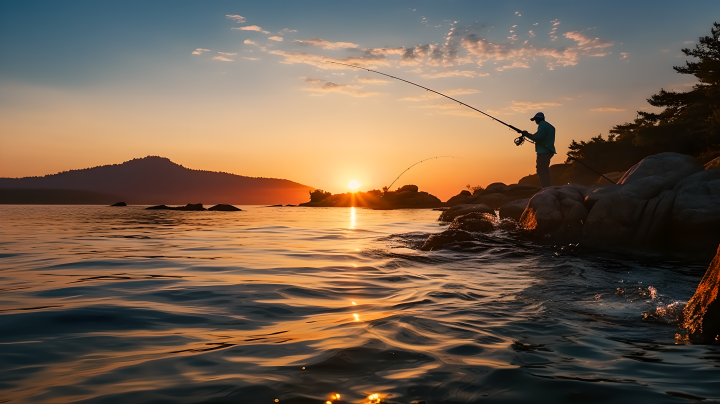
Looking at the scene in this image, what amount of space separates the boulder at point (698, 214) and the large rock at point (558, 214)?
6.88 ft

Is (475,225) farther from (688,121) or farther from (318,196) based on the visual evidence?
(318,196)

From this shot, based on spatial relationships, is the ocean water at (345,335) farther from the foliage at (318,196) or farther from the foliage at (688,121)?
the foliage at (318,196)

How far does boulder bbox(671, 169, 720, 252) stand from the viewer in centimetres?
888

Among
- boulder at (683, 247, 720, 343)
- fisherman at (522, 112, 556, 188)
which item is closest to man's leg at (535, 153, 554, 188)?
fisherman at (522, 112, 556, 188)

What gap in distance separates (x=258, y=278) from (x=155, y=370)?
353 centimetres

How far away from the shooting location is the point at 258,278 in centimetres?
621

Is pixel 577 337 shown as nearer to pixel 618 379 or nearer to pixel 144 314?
pixel 618 379

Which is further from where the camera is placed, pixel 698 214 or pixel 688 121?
pixel 688 121

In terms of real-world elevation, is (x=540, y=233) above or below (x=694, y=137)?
below

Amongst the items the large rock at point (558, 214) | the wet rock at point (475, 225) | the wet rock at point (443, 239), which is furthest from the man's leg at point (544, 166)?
the wet rock at point (443, 239)

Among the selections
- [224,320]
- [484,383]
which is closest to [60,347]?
[224,320]

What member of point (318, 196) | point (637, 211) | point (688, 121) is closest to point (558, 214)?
point (637, 211)

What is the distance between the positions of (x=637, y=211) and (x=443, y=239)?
4.56m

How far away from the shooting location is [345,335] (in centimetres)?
348
